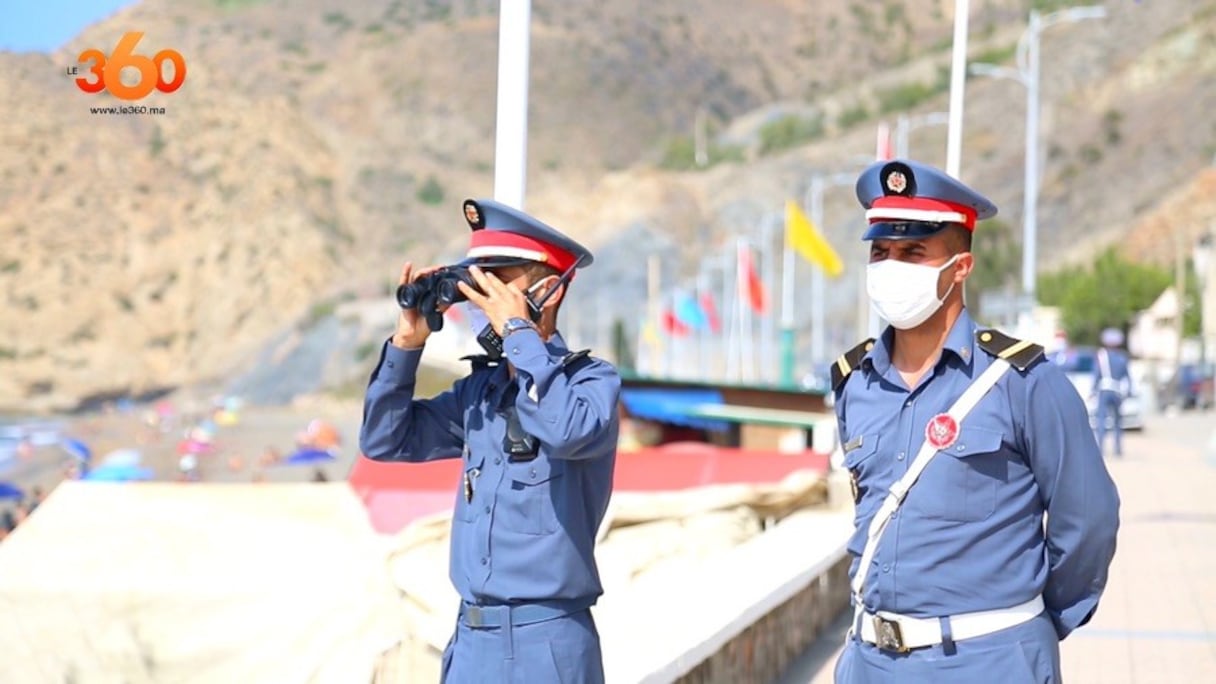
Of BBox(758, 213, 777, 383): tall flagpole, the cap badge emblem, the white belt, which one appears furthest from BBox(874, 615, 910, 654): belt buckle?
BBox(758, 213, 777, 383): tall flagpole

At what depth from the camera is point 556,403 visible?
3.71 m

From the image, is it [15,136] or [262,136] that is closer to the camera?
[15,136]

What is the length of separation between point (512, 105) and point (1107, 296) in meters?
63.7

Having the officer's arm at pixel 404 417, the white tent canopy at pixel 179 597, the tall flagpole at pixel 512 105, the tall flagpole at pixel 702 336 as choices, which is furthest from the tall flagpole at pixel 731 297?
the officer's arm at pixel 404 417

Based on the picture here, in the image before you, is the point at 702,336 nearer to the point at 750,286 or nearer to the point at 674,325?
the point at 674,325

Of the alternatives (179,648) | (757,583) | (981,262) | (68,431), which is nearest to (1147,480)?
(757,583)

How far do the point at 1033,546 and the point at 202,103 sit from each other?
422 ft

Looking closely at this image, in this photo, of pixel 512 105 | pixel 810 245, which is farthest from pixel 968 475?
→ pixel 810 245

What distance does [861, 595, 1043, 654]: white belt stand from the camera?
3.64 meters

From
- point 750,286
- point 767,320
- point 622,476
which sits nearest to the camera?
point 622,476

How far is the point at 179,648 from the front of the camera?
698 centimetres

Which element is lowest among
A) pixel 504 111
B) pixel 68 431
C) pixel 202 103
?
pixel 68 431

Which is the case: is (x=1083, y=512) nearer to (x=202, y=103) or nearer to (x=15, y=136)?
(x=15, y=136)

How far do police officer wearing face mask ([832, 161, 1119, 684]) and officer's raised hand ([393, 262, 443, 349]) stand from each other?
1090 millimetres
